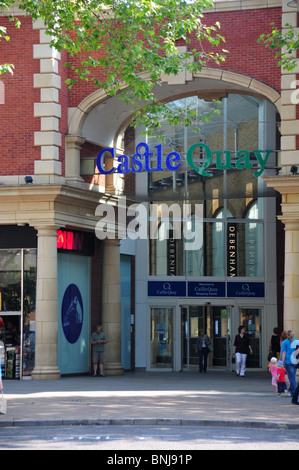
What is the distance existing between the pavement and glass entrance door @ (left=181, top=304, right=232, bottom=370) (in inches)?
212

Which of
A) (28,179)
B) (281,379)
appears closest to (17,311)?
(28,179)

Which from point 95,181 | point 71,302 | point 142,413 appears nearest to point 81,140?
point 95,181

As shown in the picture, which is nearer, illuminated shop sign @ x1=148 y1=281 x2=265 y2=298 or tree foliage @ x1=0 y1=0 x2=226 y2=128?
tree foliage @ x1=0 y1=0 x2=226 y2=128

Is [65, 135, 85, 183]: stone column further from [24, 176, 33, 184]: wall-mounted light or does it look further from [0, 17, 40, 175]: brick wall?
[24, 176, 33, 184]: wall-mounted light

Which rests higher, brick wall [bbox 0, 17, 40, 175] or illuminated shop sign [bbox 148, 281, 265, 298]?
brick wall [bbox 0, 17, 40, 175]

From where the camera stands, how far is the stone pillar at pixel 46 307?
25.5m

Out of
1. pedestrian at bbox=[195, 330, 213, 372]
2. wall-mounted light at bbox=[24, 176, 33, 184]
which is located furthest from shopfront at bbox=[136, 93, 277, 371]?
wall-mounted light at bbox=[24, 176, 33, 184]

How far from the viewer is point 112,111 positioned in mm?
28312

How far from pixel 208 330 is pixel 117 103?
379 inches

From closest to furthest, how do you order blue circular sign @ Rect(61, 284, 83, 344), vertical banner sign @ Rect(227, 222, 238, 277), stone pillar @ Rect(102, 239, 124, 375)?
1. blue circular sign @ Rect(61, 284, 83, 344)
2. stone pillar @ Rect(102, 239, 124, 375)
3. vertical banner sign @ Rect(227, 222, 238, 277)

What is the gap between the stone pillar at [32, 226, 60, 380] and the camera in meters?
25.5

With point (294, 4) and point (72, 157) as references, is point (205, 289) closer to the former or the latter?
point (72, 157)

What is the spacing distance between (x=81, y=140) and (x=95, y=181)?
71.0 inches

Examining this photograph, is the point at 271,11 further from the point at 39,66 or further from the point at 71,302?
the point at 71,302
